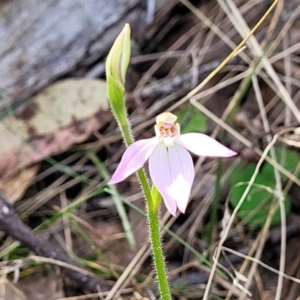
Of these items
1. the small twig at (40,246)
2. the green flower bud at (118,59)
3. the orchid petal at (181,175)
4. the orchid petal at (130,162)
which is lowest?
the small twig at (40,246)

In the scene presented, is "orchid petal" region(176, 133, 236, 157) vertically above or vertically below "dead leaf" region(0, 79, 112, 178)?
below

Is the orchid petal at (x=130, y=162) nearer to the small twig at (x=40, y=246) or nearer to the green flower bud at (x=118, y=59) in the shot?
the green flower bud at (x=118, y=59)

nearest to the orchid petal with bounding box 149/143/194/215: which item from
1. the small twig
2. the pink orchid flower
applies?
the pink orchid flower

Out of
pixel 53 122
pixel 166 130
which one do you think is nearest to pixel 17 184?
pixel 53 122

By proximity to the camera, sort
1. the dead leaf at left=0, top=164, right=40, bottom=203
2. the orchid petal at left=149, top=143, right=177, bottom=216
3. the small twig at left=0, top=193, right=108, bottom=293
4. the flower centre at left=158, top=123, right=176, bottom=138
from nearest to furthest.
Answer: the orchid petal at left=149, top=143, right=177, bottom=216, the flower centre at left=158, top=123, right=176, bottom=138, the small twig at left=0, top=193, right=108, bottom=293, the dead leaf at left=0, top=164, right=40, bottom=203

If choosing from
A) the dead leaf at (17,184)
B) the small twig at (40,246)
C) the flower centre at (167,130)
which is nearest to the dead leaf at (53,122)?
the dead leaf at (17,184)

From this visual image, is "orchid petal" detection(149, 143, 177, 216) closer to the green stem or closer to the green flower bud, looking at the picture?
the green stem

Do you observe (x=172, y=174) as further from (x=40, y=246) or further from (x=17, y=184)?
(x=17, y=184)
